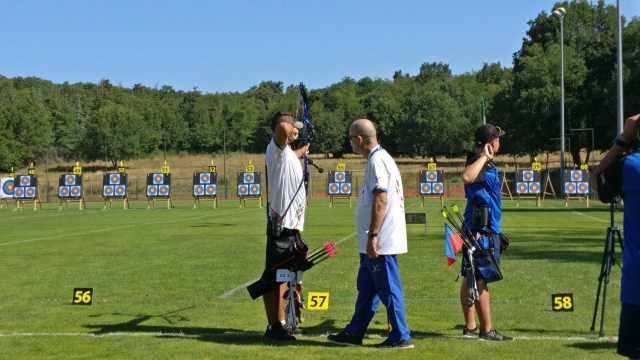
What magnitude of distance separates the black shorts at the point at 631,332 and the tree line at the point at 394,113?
2152 inches

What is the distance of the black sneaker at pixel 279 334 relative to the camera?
8172 mm

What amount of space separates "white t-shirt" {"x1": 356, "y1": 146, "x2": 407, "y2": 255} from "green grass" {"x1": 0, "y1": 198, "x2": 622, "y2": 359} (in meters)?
0.96

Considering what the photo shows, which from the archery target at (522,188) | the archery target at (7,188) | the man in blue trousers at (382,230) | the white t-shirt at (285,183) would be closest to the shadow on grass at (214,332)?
the man in blue trousers at (382,230)

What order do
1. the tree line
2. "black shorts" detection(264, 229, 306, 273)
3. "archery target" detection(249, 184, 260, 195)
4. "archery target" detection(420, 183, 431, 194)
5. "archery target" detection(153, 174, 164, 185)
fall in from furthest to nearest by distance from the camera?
the tree line, "archery target" detection(153, 174, 164, 185), "archery target" detection(249, 184, 260, 195), "archery target" detection(420, 183, 431, 194), "black shorts" detection(264, 229, 306, 273)

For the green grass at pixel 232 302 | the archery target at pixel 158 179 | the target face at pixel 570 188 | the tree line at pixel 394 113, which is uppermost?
the tree line at pixel 394 113

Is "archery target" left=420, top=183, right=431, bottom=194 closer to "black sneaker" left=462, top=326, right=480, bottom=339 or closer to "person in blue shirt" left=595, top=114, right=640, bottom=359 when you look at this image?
"black sneaker" left=462, top=326, right=480, bottom=339

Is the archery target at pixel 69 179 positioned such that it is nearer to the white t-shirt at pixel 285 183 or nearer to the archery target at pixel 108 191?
the archery target at pixel 108 191

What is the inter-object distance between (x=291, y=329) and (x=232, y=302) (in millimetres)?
2386

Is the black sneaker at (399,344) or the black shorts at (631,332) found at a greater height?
the black shorts at (631,332)

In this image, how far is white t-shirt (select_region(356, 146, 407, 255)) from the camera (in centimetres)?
755

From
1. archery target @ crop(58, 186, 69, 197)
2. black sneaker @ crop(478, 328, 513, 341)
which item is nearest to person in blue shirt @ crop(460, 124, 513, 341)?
black sneaker @ crop(478, 328, 513, 341)

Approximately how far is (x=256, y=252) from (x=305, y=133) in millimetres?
9190

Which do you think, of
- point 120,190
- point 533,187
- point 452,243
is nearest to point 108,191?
point 120,190

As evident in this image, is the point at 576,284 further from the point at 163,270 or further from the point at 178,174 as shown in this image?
the point at 178,174
